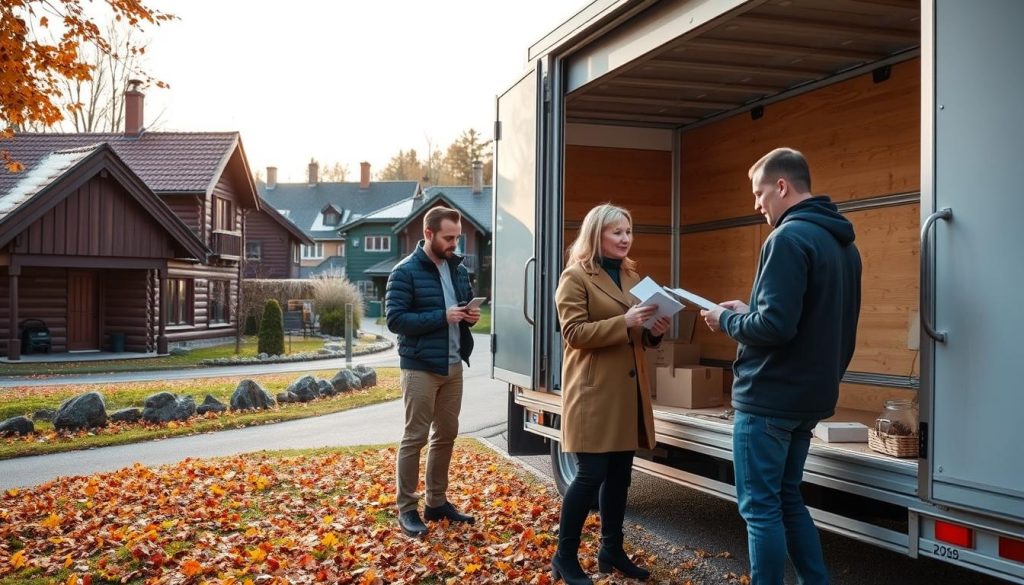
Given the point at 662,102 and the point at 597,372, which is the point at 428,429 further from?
the point at 662,102

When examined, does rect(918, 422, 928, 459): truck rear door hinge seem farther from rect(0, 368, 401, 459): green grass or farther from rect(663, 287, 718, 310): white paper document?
rect(0, 368, 401, 459): green grass

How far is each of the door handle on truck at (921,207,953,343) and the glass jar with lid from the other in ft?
2.30

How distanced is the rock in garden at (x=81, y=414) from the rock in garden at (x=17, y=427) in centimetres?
28

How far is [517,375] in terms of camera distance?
6.81 m

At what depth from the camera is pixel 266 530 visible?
20.4 feet

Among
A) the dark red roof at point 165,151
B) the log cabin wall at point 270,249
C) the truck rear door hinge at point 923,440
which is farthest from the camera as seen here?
the log cabin wall at point 270,249

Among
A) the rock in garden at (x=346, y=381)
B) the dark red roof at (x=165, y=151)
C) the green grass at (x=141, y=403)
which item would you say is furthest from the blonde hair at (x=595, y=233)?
the dark red roof at (x=165, y=151)

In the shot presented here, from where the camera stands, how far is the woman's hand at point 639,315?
4457 mm

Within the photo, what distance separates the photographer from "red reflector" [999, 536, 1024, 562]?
123 inches

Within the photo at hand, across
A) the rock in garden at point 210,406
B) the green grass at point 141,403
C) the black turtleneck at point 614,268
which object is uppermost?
the black turtleneck at point 614,268

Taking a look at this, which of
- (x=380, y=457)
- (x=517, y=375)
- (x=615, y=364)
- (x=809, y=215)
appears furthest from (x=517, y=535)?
(x=380, y=457)

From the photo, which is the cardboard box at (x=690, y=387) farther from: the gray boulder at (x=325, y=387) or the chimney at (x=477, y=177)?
the chimney at (x=477, y=177)

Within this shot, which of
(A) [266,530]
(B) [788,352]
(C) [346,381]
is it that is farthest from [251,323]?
(B) [788,352]

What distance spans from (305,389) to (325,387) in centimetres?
50
